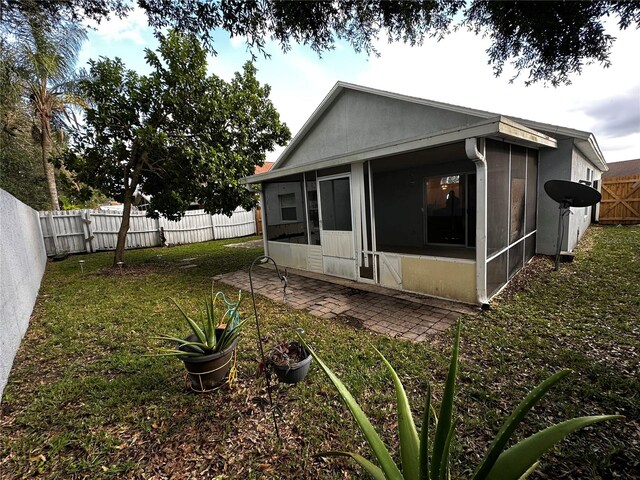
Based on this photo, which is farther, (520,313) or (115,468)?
(520,313)

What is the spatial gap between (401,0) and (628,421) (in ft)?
13.0

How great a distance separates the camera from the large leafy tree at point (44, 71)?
12.4ft

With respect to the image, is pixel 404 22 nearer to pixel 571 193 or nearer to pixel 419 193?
pixel 571 193

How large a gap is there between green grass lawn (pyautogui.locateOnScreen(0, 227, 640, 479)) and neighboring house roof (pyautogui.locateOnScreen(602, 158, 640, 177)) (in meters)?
46.8

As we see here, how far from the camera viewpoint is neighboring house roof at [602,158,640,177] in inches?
1419

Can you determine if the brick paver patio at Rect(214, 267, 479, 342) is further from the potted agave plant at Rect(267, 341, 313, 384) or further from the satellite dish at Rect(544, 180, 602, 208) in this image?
the satellite dish at Rect(544, 180, 602, 208)

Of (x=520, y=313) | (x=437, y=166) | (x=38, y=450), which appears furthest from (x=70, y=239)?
(x=520, y=313)

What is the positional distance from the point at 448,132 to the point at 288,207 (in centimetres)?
479

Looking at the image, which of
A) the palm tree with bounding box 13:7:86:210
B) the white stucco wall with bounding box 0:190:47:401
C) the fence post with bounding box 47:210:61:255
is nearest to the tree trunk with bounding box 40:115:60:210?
the palm tree with bounding box 13:7:86:210

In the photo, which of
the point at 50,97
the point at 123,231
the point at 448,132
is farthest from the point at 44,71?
the point at 448,132

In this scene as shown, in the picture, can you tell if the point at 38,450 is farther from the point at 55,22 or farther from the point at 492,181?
the point at 492,181

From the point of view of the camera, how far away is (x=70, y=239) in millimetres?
11695

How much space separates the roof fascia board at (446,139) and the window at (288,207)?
1191 millimetres

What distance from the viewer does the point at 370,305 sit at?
4941 mm
